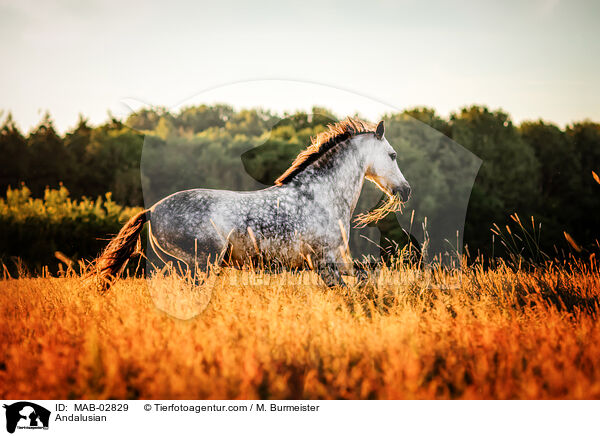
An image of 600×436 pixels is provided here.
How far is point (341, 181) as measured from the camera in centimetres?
497

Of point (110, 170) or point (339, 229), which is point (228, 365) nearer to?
point (339, 229)

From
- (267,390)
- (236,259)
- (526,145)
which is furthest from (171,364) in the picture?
(526,145)

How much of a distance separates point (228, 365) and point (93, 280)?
2759mm

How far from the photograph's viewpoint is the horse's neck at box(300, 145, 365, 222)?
192 inches

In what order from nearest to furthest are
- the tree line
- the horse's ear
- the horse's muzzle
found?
the horse's ear < the horse's muzzle < the tree line

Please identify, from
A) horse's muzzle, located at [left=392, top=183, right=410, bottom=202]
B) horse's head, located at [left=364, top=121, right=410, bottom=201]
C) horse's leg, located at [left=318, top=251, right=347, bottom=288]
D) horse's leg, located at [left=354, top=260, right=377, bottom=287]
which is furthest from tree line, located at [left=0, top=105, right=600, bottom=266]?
horse's leg, located at [left=354, top=260, right=377, bottom=287]

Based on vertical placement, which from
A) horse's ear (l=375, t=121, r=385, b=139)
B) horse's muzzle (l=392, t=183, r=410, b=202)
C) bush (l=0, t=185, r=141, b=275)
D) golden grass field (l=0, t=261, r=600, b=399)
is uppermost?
horse's ear (l=375, t=121, r=385, b=139)

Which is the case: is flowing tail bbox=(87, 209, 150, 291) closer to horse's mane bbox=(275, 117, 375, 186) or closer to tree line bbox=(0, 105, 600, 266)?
horse's mane bbox=(275, 117, 375, 186)

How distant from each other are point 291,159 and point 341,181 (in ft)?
26.7

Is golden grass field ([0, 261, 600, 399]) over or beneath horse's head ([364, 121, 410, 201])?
beneath

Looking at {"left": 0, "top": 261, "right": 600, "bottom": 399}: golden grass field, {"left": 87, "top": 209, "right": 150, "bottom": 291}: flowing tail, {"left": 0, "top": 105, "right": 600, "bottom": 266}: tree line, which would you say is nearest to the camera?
{"left": 0, "top": 261, "right": 600, "bottom": 399}: golden grass field
